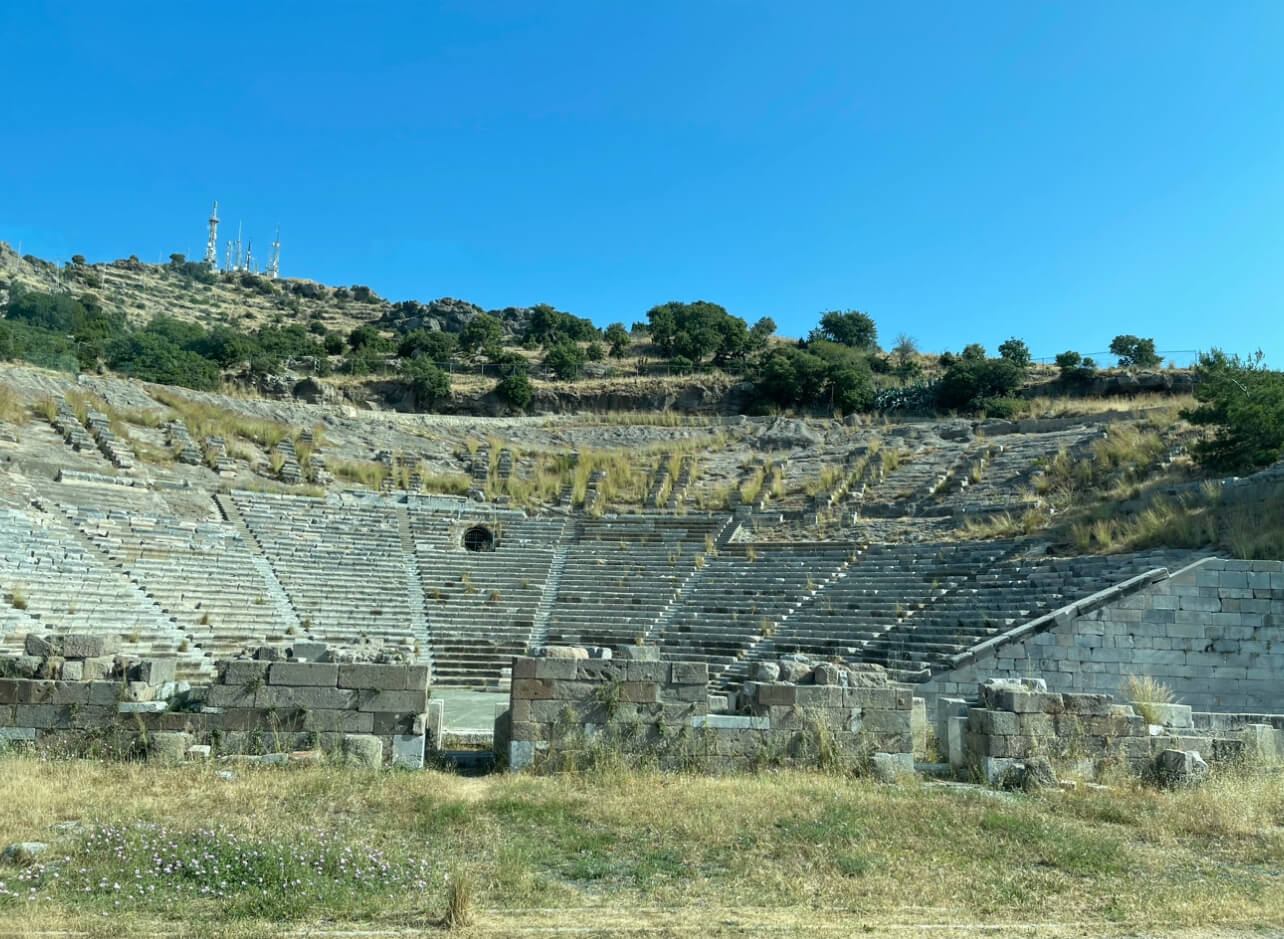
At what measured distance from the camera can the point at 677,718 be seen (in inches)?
354

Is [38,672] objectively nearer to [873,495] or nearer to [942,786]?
[942,786]

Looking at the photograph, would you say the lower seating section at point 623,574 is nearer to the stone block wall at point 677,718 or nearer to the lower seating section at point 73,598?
the lower seating section at point 73,598

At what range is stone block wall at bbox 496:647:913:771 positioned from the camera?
8.82 m

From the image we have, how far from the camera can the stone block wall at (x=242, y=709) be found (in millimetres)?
8633

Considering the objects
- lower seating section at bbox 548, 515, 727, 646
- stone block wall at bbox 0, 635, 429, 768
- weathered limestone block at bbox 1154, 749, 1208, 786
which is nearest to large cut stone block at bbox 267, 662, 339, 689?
stone block wall at bbox 0, 635, 429, 768

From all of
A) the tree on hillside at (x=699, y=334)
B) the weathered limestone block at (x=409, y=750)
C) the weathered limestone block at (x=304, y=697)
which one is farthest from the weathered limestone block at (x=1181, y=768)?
the tree on hillside at (x=699, y=334)

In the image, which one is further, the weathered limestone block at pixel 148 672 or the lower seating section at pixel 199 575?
the lower seating section at pixel 199 575

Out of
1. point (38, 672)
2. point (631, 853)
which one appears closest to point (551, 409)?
point (38, 672)

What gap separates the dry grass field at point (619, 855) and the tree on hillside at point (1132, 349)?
156 ft

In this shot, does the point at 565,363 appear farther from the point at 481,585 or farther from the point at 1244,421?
the point at 1244,421

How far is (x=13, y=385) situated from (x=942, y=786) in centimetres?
3112

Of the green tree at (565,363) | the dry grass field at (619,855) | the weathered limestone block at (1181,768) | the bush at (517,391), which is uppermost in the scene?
the green tree at (565,363)

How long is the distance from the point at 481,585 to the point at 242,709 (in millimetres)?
14699

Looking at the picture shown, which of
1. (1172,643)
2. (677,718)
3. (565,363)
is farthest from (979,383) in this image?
(677,718)
